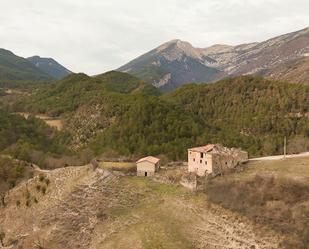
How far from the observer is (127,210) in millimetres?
47062

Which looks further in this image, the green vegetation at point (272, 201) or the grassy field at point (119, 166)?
the grassy field at point (119, 166)

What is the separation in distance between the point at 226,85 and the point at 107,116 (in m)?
46.2

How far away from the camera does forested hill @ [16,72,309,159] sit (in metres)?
90.9

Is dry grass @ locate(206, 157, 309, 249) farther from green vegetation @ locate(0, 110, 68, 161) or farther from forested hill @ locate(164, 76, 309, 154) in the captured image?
forested hill @ locate(164, 76, 309, 154)

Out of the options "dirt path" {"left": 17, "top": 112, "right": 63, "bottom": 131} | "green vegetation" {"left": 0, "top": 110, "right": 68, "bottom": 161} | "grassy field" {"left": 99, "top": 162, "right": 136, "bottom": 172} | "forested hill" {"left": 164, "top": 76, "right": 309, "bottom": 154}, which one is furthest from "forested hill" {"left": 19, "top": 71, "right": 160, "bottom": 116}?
"grassy field" {"left": 99, "top": 162, "right": 136, "bottom": 172}

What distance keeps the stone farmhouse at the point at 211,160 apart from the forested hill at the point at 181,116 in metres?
24.7

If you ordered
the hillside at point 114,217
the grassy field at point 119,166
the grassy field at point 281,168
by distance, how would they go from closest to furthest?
1. the hillside at point 114,217
2. the grassy field at point 281,168
3. the grassy field at point 119,166

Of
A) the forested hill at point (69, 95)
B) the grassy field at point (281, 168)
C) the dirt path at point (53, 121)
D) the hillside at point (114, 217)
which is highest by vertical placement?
the forested hill at point (69, 95)

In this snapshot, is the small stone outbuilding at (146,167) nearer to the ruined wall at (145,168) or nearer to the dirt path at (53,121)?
the ruined wall at (145,168)

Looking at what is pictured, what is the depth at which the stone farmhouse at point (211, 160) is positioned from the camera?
52.0 m

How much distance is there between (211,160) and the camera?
170 ft

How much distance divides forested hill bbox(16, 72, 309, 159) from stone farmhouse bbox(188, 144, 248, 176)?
24.7 m

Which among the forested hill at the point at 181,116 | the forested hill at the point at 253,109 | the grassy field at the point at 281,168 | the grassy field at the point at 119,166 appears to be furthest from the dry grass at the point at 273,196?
the forested hill at the point at 253,109

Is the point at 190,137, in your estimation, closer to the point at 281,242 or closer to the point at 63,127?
the point at 63,127
